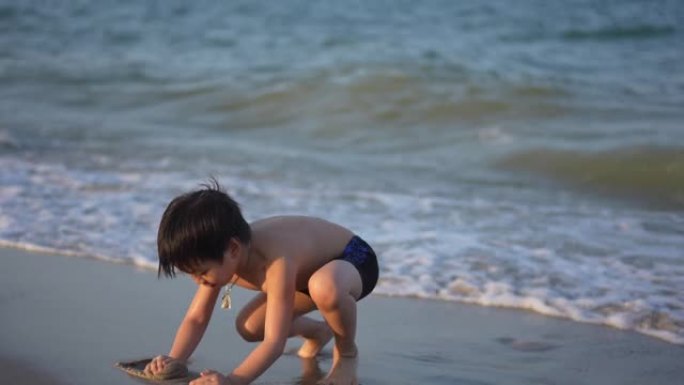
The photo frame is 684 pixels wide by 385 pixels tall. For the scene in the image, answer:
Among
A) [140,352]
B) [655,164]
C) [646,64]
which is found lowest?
[140,352]

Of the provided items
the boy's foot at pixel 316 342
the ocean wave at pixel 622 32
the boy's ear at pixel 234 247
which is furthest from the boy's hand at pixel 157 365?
the ocean wave at pixel 622 32

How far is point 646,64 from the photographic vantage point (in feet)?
37.0

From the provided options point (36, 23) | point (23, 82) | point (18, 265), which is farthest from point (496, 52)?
point (18, 265)

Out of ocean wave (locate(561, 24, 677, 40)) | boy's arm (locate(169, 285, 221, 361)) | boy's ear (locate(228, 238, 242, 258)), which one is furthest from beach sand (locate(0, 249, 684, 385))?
ocean wave (locate(561, 24, 677, 40))

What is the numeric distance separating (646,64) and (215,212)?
29.0ft

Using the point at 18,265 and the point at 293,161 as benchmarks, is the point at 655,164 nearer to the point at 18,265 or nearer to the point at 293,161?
the point at 293,161

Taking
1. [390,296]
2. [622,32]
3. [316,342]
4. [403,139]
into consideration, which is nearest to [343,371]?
[316,342]

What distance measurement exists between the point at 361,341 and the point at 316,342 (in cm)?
26

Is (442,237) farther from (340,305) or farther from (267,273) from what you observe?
(267,273)

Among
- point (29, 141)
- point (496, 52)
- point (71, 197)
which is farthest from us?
point (496, 52)

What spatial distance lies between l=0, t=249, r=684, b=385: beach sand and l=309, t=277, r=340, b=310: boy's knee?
28cm

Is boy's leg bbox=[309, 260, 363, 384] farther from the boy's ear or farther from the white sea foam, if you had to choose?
the white sea foam

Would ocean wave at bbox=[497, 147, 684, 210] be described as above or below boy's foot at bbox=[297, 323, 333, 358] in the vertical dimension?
above

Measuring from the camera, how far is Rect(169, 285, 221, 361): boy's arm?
351 cm
